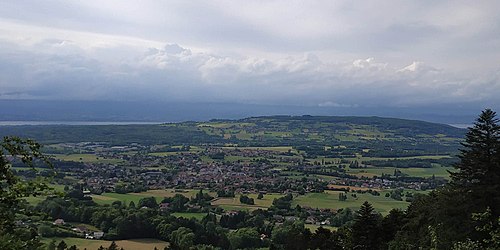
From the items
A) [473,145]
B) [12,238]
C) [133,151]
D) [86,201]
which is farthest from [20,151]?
[133,151]

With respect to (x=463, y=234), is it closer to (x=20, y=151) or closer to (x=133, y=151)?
(x=20, y=151)

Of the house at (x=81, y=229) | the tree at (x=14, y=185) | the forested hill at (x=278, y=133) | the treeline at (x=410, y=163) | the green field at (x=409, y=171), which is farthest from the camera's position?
the forested hill at (x=278, y=133)

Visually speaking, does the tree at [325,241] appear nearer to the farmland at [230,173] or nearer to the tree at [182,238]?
the tree at [182,238]

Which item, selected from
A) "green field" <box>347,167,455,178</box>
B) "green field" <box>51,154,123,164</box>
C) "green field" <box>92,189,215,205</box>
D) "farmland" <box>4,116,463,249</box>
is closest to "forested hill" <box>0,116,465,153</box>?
"farmland" <box>4,116,463,249</box>

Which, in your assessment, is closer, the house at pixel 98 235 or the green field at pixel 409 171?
the house at pixel 98 235

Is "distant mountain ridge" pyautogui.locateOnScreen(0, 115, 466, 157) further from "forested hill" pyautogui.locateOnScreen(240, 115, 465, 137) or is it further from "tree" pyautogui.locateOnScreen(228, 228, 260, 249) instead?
"tree" pyautogui.locateOnScreen(228, 228, 260, 249)

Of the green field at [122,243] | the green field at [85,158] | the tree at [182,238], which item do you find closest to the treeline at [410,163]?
the green field at [85,158]

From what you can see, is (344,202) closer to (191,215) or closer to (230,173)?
(191,215)

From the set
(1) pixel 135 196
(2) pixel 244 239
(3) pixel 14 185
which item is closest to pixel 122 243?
(2) pixel 244 239
